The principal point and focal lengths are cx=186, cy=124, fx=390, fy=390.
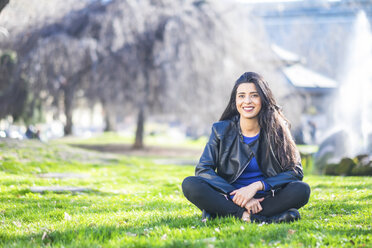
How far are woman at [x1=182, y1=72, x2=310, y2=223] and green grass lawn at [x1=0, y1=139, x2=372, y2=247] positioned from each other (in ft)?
0.67

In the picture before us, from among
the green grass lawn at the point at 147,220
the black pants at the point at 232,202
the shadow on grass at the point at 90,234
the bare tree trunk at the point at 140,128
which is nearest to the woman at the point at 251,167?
the black pants at the point at 232,202

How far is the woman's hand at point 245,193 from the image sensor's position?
3.55 meters

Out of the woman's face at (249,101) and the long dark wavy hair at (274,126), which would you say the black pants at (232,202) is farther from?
the woman's face at (249,101)

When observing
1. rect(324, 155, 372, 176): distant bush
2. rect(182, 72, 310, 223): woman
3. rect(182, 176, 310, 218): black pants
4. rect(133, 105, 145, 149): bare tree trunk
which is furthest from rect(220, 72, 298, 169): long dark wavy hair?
rect(133, 105, 145, 149): bare tree trunk

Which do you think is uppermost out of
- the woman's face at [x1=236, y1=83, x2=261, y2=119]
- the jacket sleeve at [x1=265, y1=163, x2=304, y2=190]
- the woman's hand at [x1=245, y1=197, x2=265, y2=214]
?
the woman's face at [x1=236, y1=83, x2=261, y2=119]

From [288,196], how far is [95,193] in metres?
3.56

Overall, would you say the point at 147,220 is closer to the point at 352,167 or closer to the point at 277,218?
the point at 277,218

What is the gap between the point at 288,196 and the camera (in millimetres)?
3576

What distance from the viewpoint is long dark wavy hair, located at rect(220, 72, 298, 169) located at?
3.79m

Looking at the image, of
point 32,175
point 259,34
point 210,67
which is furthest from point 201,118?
point 32,175

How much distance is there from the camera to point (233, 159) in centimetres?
386

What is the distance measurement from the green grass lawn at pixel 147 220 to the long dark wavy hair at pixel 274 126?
633 millimetres

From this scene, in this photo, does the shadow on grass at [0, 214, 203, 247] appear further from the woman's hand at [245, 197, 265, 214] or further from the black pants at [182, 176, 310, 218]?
the woman's hand at [245, 197, 265, 214]

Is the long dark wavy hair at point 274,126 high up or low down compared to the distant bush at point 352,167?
up
